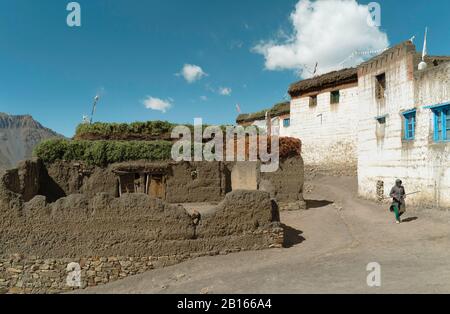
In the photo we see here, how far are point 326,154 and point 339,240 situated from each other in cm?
1428

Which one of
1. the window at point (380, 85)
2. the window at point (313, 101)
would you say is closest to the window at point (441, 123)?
the window at point (380, 85)

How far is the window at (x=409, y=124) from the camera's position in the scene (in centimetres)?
1267

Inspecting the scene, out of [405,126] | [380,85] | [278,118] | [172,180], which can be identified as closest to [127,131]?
[172,180]

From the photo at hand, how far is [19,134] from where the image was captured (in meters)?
72.6

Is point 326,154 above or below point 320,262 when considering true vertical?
above

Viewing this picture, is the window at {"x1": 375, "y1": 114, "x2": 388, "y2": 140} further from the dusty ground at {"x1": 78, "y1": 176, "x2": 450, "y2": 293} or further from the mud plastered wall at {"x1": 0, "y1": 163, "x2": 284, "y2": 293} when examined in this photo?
the mud plastered wall at {"x1": 0, "y1": 163, "x2": 284, "y2": 293}

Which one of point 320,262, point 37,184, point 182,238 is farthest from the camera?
point 37,184

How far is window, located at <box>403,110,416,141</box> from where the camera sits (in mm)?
12672

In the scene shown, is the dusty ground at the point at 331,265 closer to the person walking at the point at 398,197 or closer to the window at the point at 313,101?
the person walking at the point at 398,197

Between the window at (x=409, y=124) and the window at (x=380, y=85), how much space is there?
6.88 ft

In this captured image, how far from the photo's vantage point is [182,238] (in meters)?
7.96
